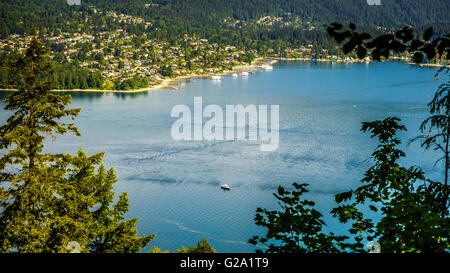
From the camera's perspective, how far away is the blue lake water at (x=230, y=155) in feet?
53.4

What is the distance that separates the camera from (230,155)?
23391 millimetres

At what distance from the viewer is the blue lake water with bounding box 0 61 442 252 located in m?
16.3

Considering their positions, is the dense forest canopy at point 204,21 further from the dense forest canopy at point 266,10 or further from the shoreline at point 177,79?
the shoreline at point 177,79

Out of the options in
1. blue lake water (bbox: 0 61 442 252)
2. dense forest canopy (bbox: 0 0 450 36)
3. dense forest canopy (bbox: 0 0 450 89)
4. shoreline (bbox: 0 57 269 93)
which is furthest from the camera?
dense forest canopy (bbox: 0 0 450 36)

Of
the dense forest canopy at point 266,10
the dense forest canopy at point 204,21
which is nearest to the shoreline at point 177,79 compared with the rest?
the dense forest canopy at point 204,21

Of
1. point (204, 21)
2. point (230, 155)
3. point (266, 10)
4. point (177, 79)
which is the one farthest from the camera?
point (266, 10)

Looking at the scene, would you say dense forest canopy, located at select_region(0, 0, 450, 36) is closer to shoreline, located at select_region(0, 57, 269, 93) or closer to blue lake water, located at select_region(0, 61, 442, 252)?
shoreline, located at select_region(0, 57, 269, 93)

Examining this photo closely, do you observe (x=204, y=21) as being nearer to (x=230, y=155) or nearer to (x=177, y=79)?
(x=177, y=79)

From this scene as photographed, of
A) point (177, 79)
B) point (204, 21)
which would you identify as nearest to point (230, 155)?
point (177, 79)

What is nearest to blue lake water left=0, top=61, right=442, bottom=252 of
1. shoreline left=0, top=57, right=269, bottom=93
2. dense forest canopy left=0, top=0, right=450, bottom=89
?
shoreline left=0, top=57, right=269, bottom=93

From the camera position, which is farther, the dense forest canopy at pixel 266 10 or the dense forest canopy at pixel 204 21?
the dense forest canopy at pixel 266 10
